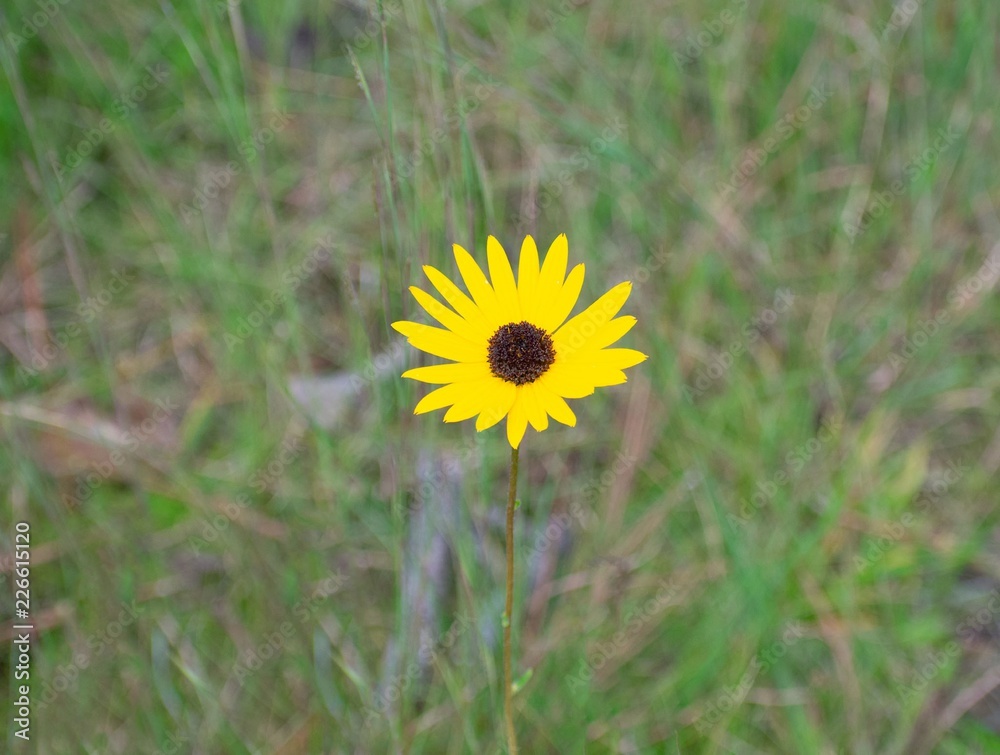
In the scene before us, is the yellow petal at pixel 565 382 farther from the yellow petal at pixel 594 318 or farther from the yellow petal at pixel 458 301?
the yellow petal at pixel 458 301

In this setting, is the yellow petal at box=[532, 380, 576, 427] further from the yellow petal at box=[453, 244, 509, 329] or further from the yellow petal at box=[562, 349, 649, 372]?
the yellow petal at box=[453, 244, 509, 329]

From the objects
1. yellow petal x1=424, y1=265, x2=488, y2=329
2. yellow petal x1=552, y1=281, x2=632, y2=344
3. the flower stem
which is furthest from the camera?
yellow petal x1=424, y1=265, x2=488, y2=329

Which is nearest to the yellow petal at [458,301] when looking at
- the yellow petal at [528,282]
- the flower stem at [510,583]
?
the yellow petal at [528,282]

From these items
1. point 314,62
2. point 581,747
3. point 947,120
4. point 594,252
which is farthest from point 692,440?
point 314,62

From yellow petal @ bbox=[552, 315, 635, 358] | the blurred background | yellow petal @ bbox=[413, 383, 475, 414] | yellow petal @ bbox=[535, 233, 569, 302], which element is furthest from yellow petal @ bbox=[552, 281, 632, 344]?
the blurred background

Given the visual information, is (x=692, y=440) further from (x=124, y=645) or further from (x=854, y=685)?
(x=124, y=645)

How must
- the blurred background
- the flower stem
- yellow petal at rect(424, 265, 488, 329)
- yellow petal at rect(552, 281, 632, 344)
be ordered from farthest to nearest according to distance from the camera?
Answer: the blurred background → yellow petal at rect(424, 265, 488, 329) → yellow petal at rect(552, 281, 632, 344) → the flower stem

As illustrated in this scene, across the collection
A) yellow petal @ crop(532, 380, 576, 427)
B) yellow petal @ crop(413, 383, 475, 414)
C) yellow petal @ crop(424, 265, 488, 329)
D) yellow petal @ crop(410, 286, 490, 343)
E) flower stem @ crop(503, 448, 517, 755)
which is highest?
yellow petal @ crop(424, 265, 488, 329)
